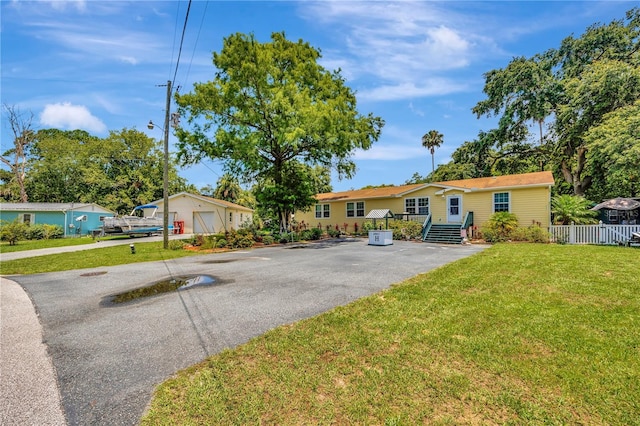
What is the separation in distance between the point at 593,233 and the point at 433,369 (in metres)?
16.1

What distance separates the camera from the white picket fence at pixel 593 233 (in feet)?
42.8

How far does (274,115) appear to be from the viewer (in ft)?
58.1

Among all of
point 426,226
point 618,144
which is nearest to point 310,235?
point 426,226

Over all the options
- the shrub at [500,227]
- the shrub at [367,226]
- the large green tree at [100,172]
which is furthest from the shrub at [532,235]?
the large green tree at [100,172]

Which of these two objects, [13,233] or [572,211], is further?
[13,233]

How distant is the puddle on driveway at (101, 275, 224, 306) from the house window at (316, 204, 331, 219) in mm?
19208

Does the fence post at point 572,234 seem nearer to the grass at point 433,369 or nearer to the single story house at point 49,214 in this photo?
the grass at point 433,369

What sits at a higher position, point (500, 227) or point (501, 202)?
point (501, 202)

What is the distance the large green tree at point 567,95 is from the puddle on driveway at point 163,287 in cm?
2485

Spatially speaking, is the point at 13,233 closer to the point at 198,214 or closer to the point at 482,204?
the point at 198,214

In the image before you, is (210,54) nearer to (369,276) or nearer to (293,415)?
(369,276)

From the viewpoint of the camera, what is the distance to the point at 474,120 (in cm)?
2773

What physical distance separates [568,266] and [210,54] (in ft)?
67.7

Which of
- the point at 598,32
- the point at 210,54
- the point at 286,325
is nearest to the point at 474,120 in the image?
the point at 598,32
